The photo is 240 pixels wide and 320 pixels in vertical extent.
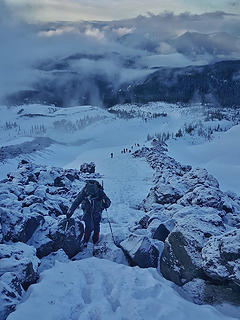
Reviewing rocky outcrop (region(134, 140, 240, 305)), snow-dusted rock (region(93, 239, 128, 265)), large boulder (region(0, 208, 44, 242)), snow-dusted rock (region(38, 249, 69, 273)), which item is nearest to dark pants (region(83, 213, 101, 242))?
snow-dusted rock (region(93, 239, 128, 265))

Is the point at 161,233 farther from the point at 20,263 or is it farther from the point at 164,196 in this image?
the point at 164,196

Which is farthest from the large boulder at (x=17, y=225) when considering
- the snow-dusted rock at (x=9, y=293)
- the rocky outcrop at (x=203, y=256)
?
the rocky outcrop at (x=203, y=256)

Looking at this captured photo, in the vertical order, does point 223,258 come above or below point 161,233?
above

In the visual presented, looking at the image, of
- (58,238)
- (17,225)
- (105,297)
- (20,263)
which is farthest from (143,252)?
(17,225)

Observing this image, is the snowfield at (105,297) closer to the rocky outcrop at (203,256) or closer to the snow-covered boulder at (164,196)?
the rocky outcrop at (203,256)

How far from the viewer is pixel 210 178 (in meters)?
16.5

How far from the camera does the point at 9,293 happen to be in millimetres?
5516

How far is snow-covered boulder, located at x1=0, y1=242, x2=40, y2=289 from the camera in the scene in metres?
6.15

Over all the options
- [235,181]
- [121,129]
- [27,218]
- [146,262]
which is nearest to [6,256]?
[27,218]

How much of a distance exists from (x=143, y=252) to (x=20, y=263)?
2777mm

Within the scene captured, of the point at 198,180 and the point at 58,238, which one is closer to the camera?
the point at 58,238

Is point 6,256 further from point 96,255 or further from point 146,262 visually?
point 146,262

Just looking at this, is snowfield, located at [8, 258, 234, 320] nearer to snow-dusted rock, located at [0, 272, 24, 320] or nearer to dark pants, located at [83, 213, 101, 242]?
snow-dusted rock, located at [0, 272, 24, 320]

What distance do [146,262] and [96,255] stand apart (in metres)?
1.47
